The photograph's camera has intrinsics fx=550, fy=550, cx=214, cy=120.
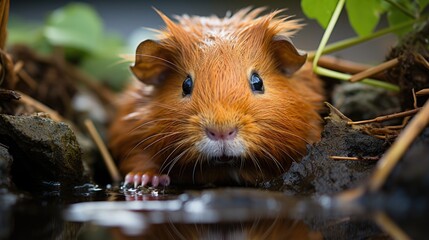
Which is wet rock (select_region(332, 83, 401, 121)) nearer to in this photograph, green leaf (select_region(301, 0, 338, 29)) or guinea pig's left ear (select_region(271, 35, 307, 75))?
guinea pig's left ear (select_region(271, 35, 307, 75))

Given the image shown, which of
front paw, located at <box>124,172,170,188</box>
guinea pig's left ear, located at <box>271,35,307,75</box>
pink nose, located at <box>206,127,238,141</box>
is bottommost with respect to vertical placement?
front paw, located at <box>124,172,170,188</box>

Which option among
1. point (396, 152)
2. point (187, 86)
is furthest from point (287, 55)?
point (396, 152)

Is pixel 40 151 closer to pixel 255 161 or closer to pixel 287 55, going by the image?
pixel 255 161

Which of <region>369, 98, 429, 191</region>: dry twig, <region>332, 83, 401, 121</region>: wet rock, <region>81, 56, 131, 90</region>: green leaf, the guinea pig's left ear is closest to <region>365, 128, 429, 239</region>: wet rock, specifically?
<region>369, 98, 429, 191</region>: dry twig

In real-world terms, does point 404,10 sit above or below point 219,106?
above

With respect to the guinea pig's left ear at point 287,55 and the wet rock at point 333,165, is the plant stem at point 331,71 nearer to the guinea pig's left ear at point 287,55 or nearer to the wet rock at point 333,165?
the guinea pig's left ear at point 287,55

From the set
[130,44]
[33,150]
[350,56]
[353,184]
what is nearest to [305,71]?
[353,184]

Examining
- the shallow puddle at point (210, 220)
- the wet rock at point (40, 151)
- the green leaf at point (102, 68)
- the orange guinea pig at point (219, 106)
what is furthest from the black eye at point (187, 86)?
the green leaf at point (102, 68)
